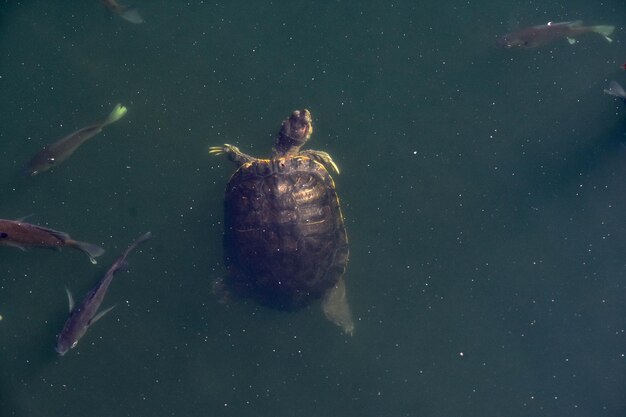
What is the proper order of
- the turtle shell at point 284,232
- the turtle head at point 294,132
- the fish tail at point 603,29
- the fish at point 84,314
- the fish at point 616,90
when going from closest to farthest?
the fish at point 84,314 → the turtle shell at point 284,232 → the fish at point 616,90 → the fish tail at point 603,29 → the turtle head at point 294,132

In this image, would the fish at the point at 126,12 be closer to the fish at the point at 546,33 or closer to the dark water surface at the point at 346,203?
the dark water surface at the point at 346,203

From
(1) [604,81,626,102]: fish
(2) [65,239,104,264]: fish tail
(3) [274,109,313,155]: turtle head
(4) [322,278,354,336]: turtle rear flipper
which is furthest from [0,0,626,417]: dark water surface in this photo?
(2) [65,239,104,264]: fish tail

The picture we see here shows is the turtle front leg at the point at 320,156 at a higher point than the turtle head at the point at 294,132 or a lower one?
lower

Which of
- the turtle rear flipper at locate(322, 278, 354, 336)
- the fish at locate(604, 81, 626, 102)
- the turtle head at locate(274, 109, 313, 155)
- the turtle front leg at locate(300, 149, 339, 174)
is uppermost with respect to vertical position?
the fish at locate(604, 81, 626, 102)

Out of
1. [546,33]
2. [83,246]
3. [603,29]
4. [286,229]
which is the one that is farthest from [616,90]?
[83,246]

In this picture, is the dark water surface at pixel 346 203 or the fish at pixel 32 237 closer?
the fish at pixel 32 237

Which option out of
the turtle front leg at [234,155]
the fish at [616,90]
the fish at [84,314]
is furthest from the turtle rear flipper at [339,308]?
the fish at [616,90]

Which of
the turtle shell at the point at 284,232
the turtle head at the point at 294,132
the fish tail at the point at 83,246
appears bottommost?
the fish tail at the point at 83,246

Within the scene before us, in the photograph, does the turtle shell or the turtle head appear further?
the turtle head

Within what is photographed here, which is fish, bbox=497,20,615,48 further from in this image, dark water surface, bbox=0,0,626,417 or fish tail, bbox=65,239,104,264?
fish tail, bbox=65,239,104,264
